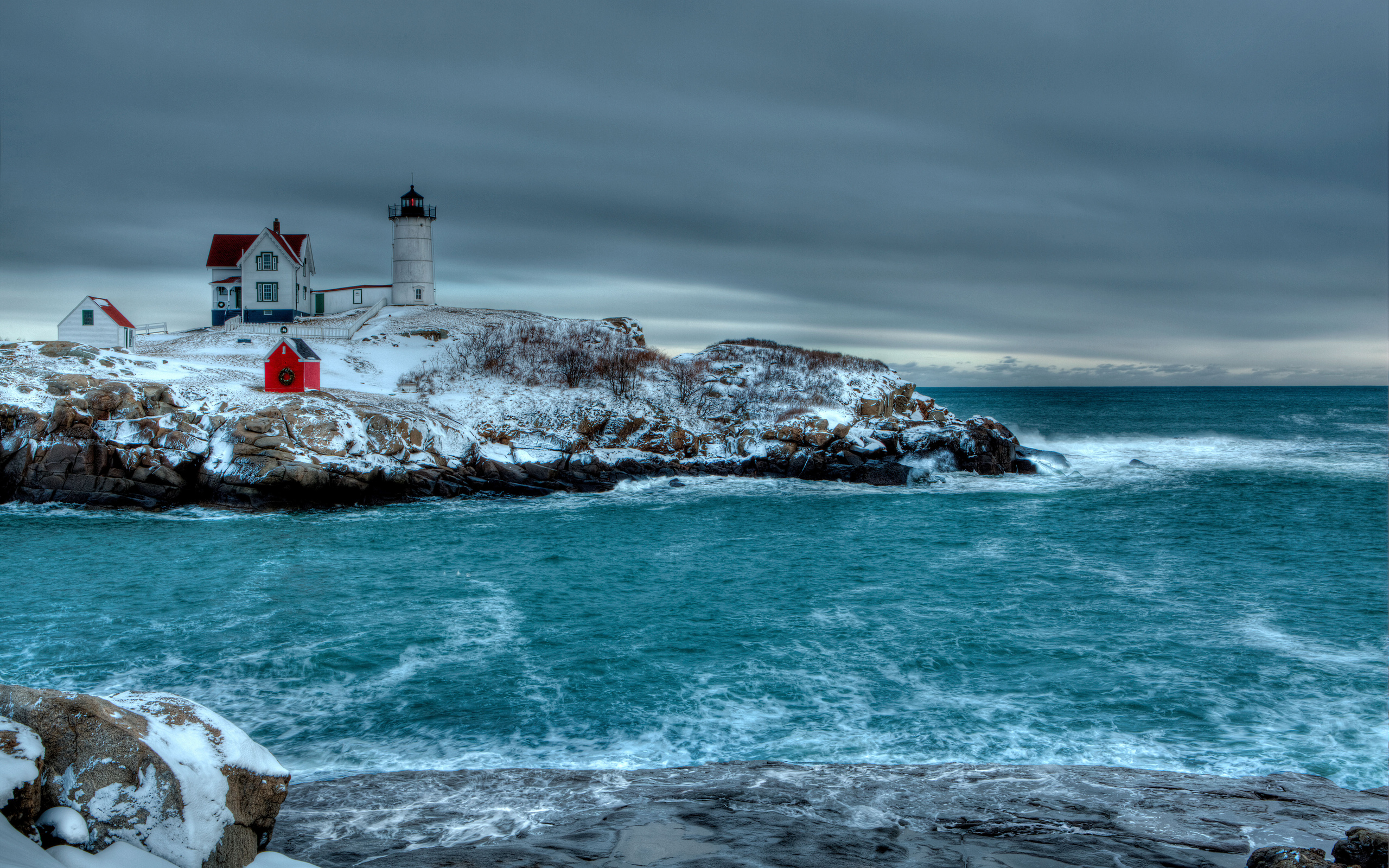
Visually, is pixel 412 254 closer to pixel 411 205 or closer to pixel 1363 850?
pixel 411 205

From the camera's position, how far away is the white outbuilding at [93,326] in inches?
1887

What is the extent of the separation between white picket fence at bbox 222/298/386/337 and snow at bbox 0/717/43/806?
53.9 m

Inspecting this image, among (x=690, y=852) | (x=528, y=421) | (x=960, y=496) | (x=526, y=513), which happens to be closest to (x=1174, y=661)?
(x=690, y=852)

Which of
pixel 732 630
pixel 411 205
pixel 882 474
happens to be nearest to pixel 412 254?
pixel 411 205

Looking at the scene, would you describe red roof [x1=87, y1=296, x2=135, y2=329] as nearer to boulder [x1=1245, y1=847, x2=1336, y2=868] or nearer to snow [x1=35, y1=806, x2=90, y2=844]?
snow [x1=35, y1=806, x2=90, y2=844]

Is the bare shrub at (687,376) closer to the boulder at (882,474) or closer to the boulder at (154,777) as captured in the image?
the boulder at (882,474)

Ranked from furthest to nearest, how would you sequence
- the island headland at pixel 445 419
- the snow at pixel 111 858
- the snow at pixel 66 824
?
1. the island headland at pixel 445 419
2. the snow at pixel 66 824
3. the snow at pixel 111 858

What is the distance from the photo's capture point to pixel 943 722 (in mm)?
13516

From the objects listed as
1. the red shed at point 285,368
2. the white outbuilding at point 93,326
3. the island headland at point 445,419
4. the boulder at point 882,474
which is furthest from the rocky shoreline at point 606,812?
the white outbuilding at point 93,326

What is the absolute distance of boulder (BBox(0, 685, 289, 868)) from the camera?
19.7 ft

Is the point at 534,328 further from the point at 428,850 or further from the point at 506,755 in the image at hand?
the point at 428,850

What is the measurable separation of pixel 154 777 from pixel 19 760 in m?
0.87

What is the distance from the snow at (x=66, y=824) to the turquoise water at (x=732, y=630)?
6.06 meters

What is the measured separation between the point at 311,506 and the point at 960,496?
27894mm
